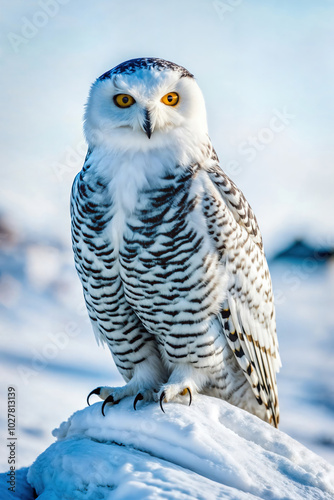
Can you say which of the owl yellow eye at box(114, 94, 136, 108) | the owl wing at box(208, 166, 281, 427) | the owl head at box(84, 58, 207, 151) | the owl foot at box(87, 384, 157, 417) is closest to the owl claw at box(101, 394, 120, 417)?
the owl foot at box(87, 384, 157, 417)

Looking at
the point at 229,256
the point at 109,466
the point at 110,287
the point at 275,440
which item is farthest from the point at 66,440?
the point at 229,256

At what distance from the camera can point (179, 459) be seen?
7.34 ft

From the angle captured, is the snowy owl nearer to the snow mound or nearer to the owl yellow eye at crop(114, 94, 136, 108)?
the owl yellow eye at crop(114, 94, 136, 108)

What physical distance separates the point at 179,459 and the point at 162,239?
0.83 metres

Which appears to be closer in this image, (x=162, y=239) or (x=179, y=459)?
(x=179, y=459)

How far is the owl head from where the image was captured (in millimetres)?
2338

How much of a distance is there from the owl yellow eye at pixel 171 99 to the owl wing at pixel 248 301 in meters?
0.33

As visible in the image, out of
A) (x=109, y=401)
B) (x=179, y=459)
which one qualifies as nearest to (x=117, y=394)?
(x=109, y=401)

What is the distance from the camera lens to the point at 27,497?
95.6 inches

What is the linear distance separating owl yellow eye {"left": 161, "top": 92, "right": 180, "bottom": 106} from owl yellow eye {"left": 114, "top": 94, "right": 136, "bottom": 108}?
0.13 metres

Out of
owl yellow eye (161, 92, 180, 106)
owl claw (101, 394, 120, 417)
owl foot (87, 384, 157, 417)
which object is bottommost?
owl claw (101, 394, 120, 417)

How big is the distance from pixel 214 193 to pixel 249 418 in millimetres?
938

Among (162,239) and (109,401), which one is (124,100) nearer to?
(162,239)

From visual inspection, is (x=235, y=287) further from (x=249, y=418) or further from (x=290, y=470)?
(x=290, y=470)
